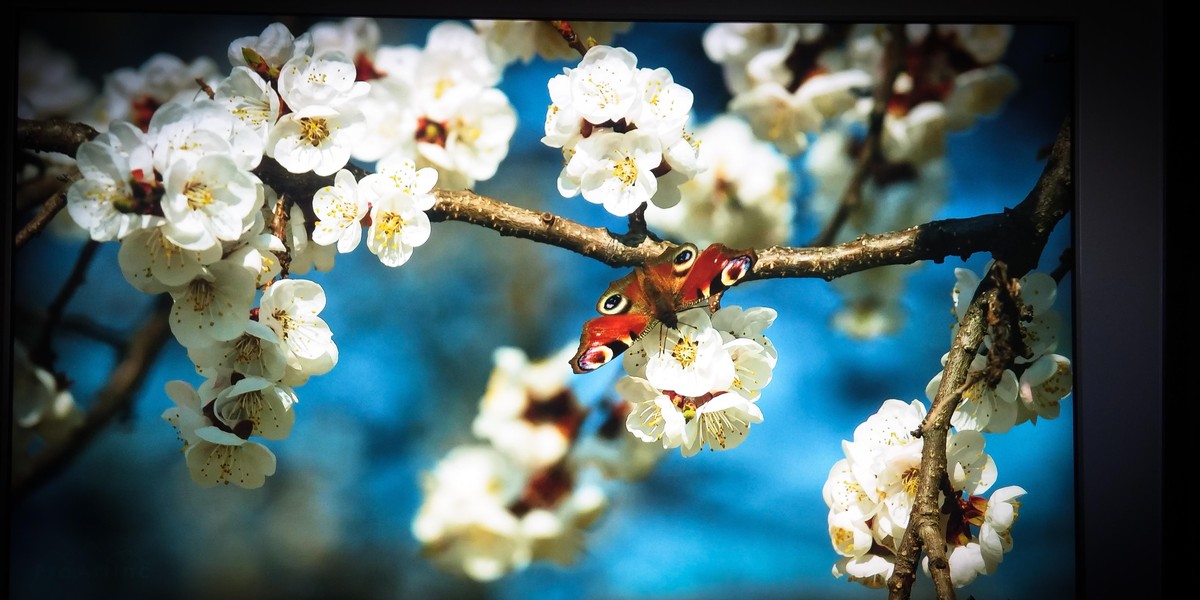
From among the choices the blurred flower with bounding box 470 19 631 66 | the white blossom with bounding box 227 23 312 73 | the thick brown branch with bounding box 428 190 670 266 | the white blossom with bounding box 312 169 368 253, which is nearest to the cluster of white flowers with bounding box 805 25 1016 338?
the thick brown branch with bounding box 428 190 670 266

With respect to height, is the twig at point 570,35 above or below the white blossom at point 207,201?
above

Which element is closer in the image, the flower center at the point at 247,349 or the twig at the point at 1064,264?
the flower center at the point at 247,349

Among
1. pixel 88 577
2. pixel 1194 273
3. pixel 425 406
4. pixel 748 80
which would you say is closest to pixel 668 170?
pixel 748 80

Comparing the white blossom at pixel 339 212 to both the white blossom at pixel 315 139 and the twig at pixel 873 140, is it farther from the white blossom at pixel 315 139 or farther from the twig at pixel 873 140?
the twig at pixel 873 140

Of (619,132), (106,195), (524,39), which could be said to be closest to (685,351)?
(619,132)

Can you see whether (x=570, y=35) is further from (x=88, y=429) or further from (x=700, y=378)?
(x=88, y=429)

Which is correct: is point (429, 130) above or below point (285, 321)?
above

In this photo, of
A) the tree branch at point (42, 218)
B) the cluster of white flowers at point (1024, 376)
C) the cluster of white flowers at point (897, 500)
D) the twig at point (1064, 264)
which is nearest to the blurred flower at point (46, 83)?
the tree branch at point (42, 218)
